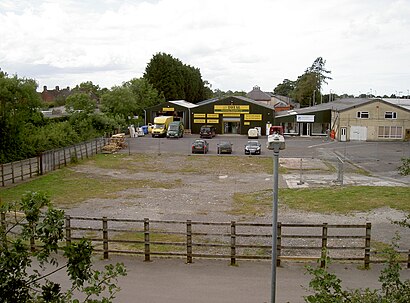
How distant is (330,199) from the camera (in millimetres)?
21375

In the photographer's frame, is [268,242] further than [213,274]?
Yes

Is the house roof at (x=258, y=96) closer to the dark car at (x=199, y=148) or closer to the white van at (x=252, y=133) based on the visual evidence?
the white van at (x=252, y=133)

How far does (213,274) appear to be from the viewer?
1107cm

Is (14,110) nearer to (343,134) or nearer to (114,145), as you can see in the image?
(114,145)

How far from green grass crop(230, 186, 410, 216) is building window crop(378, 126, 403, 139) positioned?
97.7ft

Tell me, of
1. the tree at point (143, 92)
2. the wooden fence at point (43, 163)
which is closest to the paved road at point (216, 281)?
the wooden fence at point (43, 163)

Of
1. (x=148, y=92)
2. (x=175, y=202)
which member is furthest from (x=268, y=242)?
(x=148, y=92)

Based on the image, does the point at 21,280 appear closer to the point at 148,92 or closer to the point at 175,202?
the point at 175,202

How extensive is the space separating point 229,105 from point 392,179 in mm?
34115

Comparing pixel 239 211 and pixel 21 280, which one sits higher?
pixel 21 280

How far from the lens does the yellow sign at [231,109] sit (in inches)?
2331

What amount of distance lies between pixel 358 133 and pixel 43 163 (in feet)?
121

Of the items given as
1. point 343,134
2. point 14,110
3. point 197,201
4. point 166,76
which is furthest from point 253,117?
point 197,201

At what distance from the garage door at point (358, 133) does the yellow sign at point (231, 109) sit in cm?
1391
